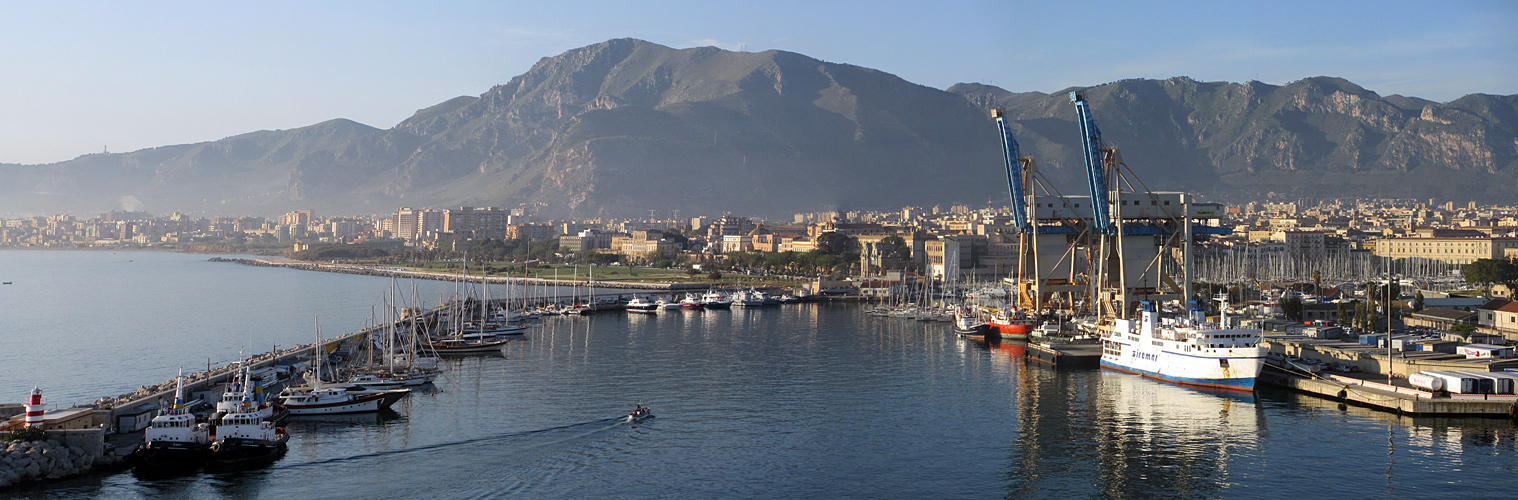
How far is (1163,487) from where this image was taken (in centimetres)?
2061

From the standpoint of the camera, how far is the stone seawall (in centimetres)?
1947

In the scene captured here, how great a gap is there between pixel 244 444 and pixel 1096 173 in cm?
3096

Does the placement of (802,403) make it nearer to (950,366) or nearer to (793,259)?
(950,366)

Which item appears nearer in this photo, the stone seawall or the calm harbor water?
the stone seawall

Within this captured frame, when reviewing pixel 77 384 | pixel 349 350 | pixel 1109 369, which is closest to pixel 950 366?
pixel 1109 369

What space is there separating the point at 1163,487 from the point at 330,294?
2547 inches

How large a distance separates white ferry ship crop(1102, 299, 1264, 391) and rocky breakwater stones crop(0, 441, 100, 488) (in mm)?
24646

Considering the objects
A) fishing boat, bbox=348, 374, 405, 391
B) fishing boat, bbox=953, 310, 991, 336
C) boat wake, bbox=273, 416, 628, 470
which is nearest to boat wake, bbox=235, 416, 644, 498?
boat wake, bbox=273, 416, 628, 470

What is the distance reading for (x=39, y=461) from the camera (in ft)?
64.7

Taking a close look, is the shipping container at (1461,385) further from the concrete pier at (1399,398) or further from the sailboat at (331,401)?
the sailboat at (331,401)

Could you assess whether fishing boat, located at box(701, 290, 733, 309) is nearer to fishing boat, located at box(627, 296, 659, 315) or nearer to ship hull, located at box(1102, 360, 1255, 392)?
fishing boat, located at box(627, 296, 659, 315)

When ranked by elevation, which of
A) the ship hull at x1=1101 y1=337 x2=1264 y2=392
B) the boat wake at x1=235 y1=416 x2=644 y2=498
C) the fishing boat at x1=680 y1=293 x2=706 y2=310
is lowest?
the boat wake at x1=235 y1=416 x2=644 y2=498

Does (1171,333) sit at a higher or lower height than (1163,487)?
higher

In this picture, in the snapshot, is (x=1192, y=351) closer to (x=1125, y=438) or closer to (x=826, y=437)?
(x=1125, y=438)
